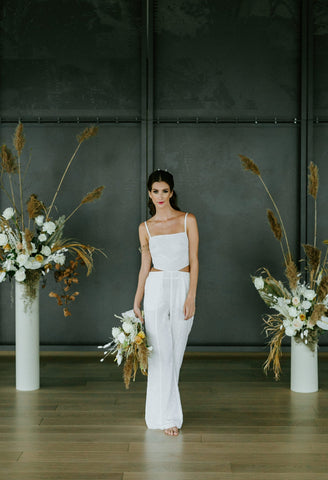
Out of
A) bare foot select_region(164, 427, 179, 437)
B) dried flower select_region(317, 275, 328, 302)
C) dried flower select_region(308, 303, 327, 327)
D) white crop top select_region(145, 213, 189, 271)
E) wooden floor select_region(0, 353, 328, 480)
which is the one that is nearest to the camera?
wooden floor select_region(0, 353, 328, 480)

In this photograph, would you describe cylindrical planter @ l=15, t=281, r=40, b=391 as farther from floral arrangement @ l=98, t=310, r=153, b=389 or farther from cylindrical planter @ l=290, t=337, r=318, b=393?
cylindrical planter @ l=290, t=337, r=318, b=393

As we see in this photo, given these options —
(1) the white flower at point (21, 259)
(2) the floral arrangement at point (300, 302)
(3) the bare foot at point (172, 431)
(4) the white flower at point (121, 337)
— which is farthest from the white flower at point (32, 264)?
(2) the floral arrangement at point (300, 302)

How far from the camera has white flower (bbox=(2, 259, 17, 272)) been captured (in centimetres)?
424

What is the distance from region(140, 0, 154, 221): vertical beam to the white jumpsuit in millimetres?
1832

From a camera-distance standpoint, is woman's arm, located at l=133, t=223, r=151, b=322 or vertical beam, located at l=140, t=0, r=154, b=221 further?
vertical beam, located at l=140, t=0, r=154, b=221

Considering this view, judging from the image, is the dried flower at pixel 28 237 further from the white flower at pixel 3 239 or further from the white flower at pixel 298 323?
the white flower at pixel 298 323

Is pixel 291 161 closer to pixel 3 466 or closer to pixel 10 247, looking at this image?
pixel 10 247

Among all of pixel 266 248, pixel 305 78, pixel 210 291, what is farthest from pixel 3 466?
pixel 305 78

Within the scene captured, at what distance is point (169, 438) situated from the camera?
131 inches

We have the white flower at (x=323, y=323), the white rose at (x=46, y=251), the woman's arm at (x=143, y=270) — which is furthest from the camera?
the white rose at (x=46, y=251)

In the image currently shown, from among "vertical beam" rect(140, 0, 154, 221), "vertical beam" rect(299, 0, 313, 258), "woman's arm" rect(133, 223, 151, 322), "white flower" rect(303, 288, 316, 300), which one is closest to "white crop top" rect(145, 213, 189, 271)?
"woman's arm" rect(133, 223, 151, 322)

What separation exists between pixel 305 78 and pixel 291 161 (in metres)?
0.83

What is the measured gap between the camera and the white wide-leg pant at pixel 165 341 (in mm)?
3463

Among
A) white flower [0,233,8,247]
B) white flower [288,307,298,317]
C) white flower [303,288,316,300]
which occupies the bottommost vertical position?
white flower [288,307,298,317]
